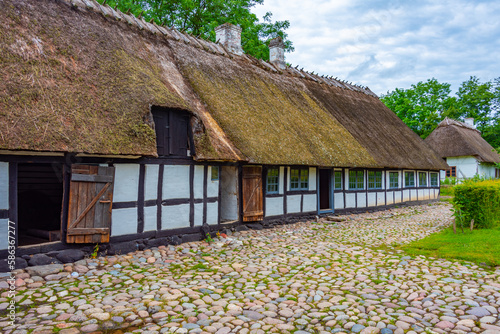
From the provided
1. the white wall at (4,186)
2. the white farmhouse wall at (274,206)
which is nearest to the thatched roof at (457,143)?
the white farmhouse wall at (274,206)

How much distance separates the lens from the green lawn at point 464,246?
7.43 metres

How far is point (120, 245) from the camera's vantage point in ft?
25.8

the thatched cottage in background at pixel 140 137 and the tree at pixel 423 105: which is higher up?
the tree at pixel 423 105

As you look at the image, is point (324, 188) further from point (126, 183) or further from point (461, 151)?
point (461, 151)

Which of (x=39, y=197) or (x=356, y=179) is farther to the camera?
(x=356, y=179)

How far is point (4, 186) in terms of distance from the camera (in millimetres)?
Answer: 6379

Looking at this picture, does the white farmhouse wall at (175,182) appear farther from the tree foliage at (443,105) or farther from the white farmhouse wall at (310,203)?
the tree foliage at (443,105)

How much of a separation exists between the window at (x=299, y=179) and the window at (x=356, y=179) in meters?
2.99

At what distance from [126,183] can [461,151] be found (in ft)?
99.2

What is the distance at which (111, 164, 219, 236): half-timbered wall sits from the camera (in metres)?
7.97

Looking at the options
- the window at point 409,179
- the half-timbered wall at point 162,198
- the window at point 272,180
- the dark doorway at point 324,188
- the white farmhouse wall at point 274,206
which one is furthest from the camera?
the window at point 409,179

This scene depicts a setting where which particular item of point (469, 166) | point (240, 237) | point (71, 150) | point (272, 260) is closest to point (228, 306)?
point (272, 260)

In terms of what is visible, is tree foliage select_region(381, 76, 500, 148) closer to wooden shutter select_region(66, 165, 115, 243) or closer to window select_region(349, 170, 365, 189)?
window select_region(349, 170, 365, 189)

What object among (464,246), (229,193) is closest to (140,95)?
(229,193)
